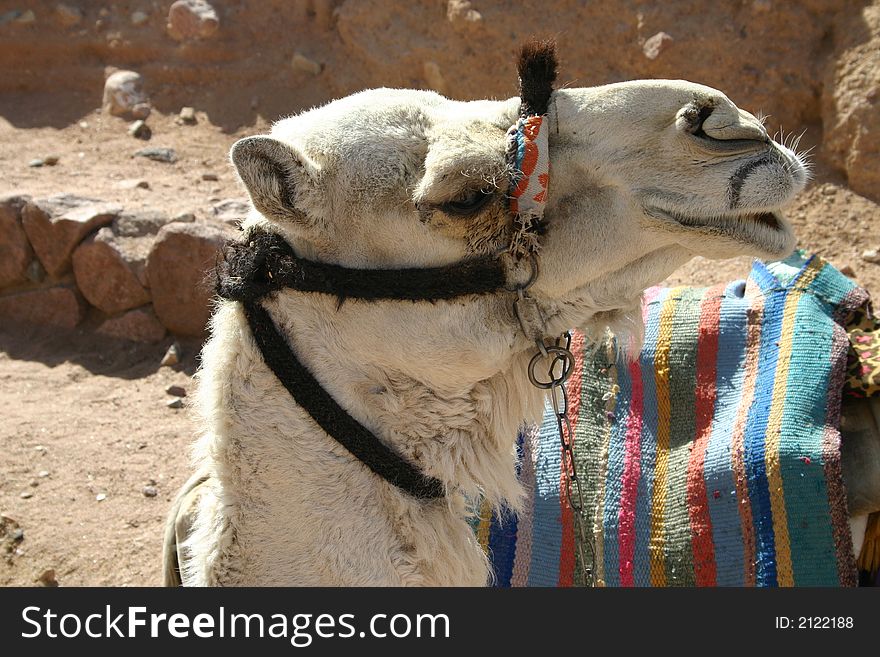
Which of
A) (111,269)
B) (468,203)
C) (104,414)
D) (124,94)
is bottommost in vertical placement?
(468,203)

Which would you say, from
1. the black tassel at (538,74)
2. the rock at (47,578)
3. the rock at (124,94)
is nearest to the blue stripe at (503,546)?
the black tassel at (538,74)

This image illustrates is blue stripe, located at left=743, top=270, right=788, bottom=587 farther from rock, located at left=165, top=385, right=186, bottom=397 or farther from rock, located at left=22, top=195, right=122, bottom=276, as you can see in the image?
rock, located at left=22, top=195, right=122, bottom=276

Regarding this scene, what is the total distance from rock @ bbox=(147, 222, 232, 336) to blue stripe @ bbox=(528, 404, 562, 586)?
384 centimetres

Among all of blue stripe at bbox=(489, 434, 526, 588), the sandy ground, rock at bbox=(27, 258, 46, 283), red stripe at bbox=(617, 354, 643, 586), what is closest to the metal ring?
red stripe at bbox=(617, 354, 643, 586)

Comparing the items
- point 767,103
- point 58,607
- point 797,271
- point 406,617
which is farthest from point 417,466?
point 767,103

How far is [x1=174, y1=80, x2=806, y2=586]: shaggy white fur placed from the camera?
6.59 feet

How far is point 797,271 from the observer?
333 cm

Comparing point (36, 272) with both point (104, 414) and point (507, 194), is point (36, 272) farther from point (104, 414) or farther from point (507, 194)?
point (507, 194)

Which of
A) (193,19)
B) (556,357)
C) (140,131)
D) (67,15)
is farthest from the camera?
(67,15)

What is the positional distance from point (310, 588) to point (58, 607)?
0.77 m

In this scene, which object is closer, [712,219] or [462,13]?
[712,219]

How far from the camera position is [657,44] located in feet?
23.4

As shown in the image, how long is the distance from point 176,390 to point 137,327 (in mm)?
904

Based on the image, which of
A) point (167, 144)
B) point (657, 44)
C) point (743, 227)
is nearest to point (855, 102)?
point (657, 44)
